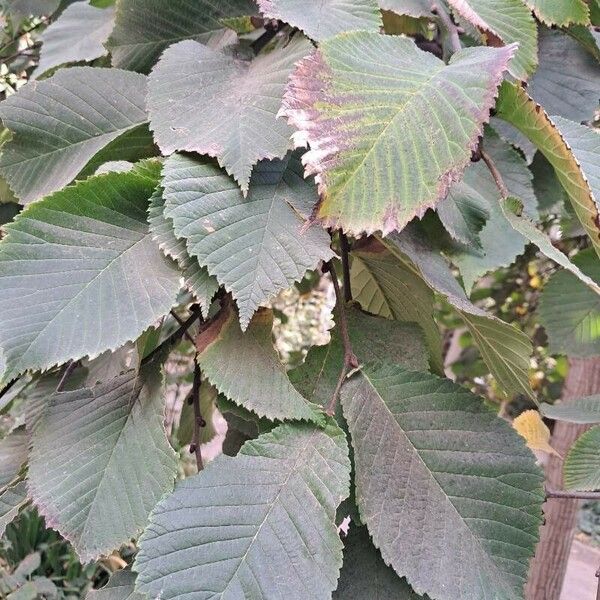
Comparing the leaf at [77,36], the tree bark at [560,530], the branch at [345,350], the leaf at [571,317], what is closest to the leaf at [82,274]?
the branch at [345,350]

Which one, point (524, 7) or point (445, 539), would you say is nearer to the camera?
point (445, 539)

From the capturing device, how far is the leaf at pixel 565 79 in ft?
1.61

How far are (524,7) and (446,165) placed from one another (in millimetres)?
193

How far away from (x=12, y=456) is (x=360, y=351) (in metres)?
0.25

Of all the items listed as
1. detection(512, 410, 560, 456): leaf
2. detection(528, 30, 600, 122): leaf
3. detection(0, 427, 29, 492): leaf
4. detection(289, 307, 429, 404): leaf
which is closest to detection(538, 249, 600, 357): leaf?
detection(512, 410, 560, 456): leaf

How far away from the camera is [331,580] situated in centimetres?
30

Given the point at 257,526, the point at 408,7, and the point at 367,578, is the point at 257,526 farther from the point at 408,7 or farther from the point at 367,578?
the point at 408,7

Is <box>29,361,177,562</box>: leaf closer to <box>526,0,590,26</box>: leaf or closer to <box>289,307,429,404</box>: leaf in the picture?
<box>289,307,429,404</box>: leaf

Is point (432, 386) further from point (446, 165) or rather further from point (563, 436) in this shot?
point (563, 436)

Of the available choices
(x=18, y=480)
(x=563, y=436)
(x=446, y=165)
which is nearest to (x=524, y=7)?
(x=446, y=165)

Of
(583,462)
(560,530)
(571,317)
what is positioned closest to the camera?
(583,462)

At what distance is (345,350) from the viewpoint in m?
0.39

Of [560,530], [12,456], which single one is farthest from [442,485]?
[560,530]

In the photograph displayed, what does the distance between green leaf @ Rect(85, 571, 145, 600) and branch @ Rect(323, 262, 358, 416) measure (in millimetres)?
151
